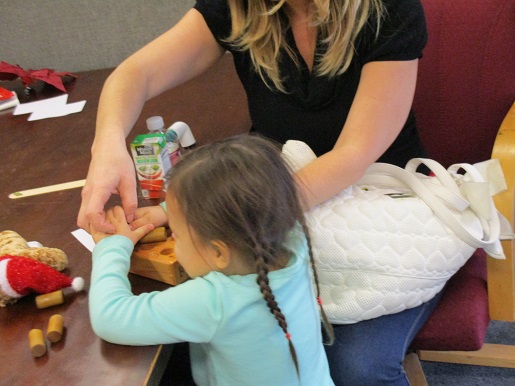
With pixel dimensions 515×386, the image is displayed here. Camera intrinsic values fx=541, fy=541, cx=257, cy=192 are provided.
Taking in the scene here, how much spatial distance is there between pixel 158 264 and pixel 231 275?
129 mm

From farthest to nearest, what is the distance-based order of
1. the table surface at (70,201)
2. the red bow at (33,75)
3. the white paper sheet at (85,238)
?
1. the red bow at (33,75)
2. the white paper sheet at (85,238)
3. the table surface at (70,201)

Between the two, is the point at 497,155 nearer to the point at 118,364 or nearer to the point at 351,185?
the point at 351,185

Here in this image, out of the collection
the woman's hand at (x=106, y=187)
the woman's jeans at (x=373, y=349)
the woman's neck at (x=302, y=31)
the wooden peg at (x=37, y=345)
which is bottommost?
the woman's jeans at (x=373, y=349)

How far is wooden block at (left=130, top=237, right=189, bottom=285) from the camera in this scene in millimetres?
829

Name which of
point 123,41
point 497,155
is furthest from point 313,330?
point 123,41

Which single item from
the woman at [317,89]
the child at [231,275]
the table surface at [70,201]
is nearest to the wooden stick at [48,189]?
the table surface at [70,201]

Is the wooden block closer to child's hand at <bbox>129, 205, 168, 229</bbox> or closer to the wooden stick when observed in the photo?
child's hand at <bbox>129, 205, 168, 229</bbox>

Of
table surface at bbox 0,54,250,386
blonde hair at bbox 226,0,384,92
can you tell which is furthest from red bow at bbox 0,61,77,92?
blonde hair at bbox 226,0,384,92

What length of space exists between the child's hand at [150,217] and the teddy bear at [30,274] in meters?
0.14

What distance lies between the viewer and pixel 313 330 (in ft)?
2.77

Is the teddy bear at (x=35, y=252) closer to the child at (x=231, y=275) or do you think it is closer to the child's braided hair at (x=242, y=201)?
the child at (x=231, y=275)

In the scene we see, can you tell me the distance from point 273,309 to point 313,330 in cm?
13

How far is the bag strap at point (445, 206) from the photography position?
3.01 ft

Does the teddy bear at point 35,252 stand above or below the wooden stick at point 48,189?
above
